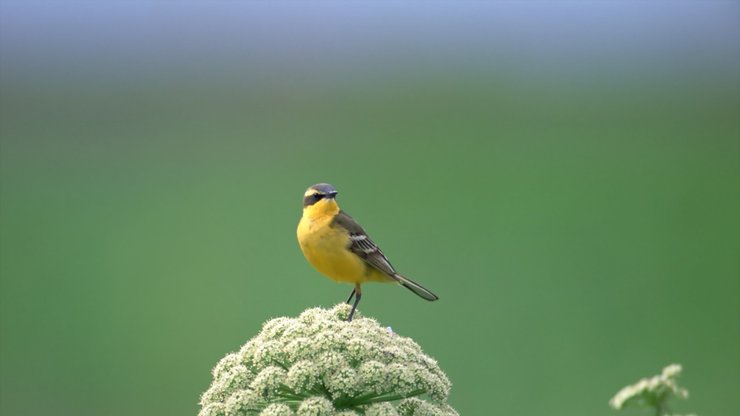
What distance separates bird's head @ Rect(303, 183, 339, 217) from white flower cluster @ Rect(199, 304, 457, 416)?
2763 millimetres

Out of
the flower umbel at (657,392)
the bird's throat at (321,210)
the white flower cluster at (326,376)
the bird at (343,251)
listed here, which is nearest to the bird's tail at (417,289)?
the bird at (343,251)

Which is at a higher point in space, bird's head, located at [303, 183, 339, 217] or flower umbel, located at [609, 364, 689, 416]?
bird's head, located at [303, 183, 339, 217]

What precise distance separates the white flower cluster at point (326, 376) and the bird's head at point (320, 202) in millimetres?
2763

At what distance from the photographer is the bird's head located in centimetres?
725

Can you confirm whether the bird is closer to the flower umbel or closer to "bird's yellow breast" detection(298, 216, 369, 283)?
"bird's yellow breast" detection(298, 216, 369, 283)

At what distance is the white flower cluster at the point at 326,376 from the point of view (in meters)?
4.09

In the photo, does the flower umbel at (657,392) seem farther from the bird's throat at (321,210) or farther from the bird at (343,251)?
the bird's throat at (321,210)

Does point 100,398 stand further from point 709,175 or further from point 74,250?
point 709,175

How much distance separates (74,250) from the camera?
64.5 feet

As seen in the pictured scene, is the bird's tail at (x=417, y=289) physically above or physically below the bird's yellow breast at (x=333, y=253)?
below

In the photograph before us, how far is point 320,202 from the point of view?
733 centimetres

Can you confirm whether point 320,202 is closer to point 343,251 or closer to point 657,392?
point 343,251

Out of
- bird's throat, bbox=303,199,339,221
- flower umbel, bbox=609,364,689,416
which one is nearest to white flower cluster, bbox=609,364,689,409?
flower umbel, bbox=609,364,689,416

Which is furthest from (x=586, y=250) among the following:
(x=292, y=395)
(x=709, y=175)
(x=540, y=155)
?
(x=292, y=395)
